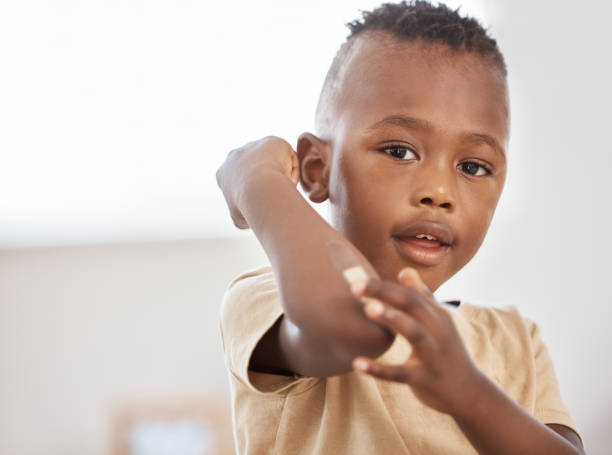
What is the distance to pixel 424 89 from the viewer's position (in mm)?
696

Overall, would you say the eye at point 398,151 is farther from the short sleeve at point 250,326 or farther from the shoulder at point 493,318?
the shoulder at point 493,318

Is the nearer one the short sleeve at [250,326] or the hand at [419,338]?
the hand at [419,338]

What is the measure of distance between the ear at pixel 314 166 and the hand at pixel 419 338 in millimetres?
299

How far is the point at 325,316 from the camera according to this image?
0.45 meters

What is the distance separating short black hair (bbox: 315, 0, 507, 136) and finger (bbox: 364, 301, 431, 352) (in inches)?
15.4

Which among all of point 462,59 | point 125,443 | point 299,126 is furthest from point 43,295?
point 462,59

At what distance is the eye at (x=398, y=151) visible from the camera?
694 millimetres

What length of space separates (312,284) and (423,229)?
24 cm

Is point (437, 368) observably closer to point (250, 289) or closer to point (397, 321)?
point (397, 321)

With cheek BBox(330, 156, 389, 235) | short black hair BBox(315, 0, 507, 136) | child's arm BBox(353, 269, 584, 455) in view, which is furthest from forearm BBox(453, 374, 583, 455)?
short black hair BBox(315, 0, 507, 136)

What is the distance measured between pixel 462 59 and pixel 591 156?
525mm

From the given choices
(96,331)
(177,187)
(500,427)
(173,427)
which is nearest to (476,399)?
(500,427)

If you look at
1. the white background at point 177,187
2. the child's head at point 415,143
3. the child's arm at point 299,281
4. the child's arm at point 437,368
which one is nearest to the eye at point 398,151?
the child's head at point 415,143

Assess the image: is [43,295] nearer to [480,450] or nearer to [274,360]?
[274,360]
